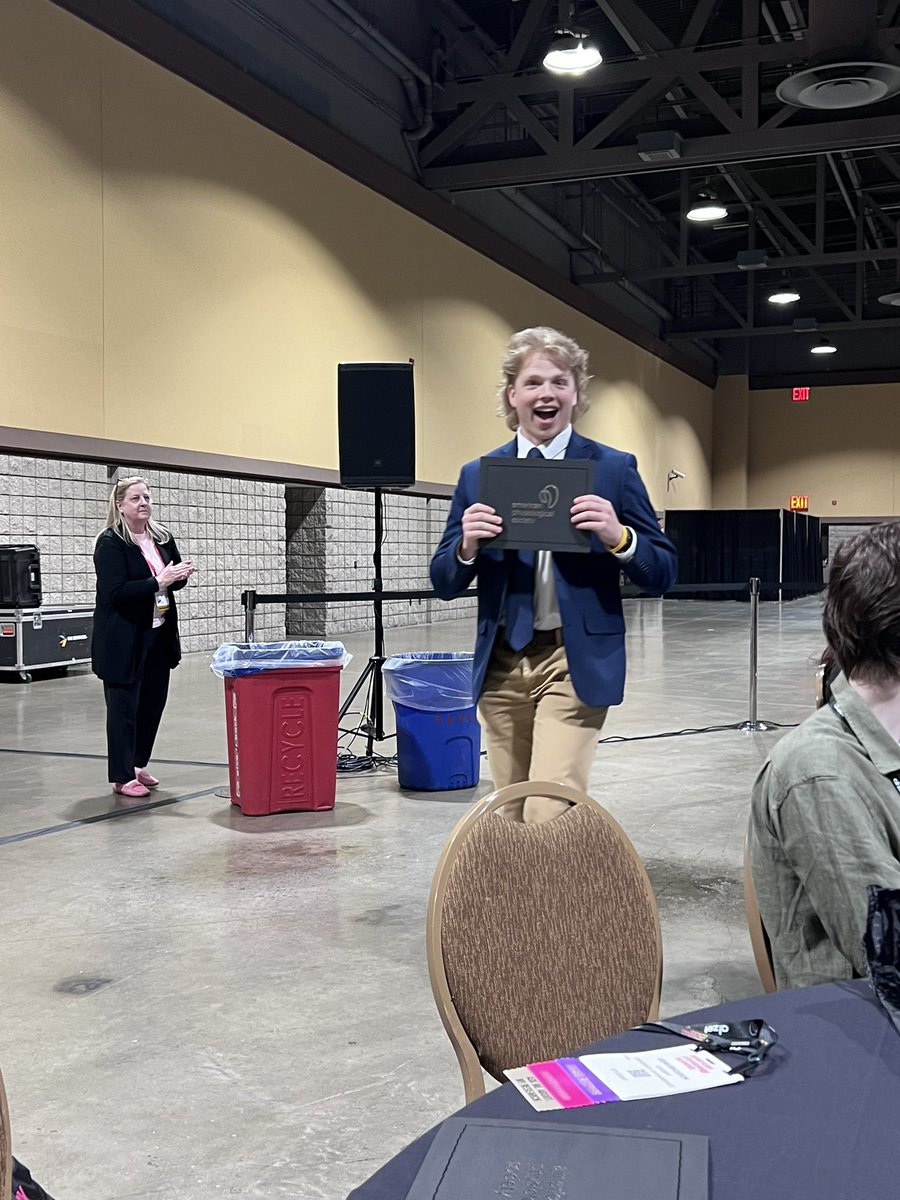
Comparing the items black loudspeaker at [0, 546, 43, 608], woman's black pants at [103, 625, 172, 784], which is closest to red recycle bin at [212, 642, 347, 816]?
woman's black pants at [103, 625, 172, 784]

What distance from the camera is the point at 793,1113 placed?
1.08 metres

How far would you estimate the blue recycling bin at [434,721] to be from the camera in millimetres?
5355

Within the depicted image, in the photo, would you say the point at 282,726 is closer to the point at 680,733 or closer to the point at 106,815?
the point at 106,815

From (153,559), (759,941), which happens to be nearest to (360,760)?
(153,559)

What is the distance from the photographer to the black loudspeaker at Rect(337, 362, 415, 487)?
5.99 meters

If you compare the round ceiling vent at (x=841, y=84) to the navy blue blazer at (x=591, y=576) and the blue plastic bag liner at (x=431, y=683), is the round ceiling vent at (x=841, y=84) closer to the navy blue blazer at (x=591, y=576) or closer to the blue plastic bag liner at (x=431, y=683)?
the blue plastic bag liner at (x=431, y=683)

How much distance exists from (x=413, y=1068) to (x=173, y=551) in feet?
10.6

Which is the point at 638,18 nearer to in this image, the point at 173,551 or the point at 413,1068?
the point at 173,551

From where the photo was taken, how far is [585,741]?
2.76 meters

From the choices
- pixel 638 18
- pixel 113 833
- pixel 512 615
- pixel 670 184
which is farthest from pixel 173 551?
pixel 670 184

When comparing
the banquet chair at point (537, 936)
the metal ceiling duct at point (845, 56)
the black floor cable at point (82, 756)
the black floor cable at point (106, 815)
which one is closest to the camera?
the banquet chair at point (537, 936)

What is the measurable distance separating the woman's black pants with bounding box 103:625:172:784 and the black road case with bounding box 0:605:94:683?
4091mm

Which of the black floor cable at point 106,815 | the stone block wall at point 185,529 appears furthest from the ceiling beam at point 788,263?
the black floor cable at point 106,815

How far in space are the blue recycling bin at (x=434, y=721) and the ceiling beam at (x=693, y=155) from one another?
8.08 m
